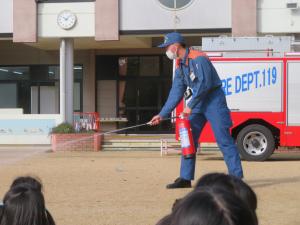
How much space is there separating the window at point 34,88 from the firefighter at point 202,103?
667 inches

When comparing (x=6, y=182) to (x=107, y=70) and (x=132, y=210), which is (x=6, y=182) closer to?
(x=132, y=210)

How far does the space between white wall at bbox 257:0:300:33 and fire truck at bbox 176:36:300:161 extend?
4.39 m

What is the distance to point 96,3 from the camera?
18984 mm

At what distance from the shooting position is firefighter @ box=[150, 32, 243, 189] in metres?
7.65

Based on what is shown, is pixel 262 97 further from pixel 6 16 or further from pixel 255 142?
pixel 6 16

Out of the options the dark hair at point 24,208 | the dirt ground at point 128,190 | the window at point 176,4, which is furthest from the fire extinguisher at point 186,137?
the window at point 176,4

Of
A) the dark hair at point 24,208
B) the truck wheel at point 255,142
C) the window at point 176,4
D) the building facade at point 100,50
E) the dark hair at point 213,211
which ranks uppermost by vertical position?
the window at point 176,4

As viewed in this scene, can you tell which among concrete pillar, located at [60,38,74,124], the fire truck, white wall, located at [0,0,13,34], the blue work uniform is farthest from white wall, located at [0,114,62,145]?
the blue work uniform

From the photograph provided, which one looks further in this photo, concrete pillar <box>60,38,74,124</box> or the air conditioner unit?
concrete pillar <box>60,38,74,124</box>

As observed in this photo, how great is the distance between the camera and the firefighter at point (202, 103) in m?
7.65

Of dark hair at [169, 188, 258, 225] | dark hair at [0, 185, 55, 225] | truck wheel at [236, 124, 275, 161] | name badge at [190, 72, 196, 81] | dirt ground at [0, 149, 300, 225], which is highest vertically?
name badge at [190, 72, 196, 81]

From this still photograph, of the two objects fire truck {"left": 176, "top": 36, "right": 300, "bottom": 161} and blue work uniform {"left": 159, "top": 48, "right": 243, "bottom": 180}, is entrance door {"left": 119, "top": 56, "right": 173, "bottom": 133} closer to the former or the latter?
fire truck {"left": 176, "top": 36, "right": 300, "bottom": 161}

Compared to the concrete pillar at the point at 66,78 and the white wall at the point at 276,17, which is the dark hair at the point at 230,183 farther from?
the concrete pillar at the point at 66,78

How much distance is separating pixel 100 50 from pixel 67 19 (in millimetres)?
5543
